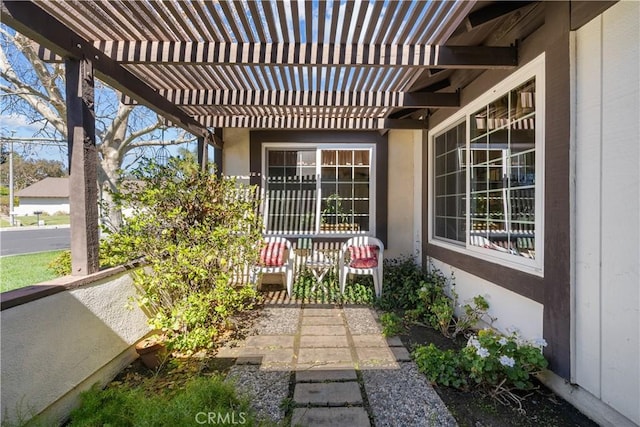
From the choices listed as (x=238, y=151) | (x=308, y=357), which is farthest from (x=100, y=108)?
(x=308, y=357)

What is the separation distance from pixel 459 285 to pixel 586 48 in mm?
2512

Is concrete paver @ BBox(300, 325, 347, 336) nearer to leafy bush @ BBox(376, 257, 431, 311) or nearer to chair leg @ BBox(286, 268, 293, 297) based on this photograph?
leafy bush @ BBox(376, 257, 431, 311)

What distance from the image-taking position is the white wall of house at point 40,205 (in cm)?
3116

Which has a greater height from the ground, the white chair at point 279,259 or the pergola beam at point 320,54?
the pergola beam at point 320,54

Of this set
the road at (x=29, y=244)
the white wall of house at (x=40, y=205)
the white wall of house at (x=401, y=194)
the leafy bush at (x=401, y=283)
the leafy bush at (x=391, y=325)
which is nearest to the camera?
the leafy bush at (x=391, y=325)

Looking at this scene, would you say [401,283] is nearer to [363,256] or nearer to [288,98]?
[363,256]

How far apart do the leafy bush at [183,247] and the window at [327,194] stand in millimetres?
1785

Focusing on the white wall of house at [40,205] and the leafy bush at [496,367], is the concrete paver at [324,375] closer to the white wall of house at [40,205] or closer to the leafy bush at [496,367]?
the leafy bush at [496,367]

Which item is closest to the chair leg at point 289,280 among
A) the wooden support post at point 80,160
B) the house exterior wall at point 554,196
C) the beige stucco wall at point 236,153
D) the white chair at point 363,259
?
the white chair at point 363,259

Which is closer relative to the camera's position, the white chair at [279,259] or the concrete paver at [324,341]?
the concrete paver at [324,341]

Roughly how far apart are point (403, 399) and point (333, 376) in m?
0.56

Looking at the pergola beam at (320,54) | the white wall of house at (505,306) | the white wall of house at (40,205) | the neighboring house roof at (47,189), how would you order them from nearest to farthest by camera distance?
the white wall of house at (505,306) < the pergola beam at (320,54) < the white wall of house at (40,205) < the neighboring house roof at (47,189)

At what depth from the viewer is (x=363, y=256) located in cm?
455

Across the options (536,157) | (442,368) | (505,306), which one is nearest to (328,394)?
(442,368)
